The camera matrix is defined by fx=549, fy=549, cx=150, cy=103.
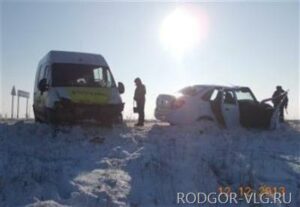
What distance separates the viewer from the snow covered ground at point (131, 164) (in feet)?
28.6

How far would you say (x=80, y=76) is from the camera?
53.1 ft

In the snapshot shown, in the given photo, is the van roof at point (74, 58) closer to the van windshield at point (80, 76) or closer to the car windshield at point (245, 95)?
the van windshield at point (80, 76)

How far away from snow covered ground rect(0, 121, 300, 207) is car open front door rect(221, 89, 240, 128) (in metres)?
1.46

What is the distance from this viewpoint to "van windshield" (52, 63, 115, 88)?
15.8 metres

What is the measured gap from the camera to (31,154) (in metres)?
11.1

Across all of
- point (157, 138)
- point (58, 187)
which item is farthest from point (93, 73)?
point (58, 187)

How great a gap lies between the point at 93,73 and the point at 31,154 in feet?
18.9

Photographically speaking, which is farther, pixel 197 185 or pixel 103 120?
pixel 103 120

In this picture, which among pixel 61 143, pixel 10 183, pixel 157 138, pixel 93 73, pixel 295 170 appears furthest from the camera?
pixel 93 73

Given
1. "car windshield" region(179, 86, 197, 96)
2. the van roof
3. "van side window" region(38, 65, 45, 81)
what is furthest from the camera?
"van side window" region(38, 65, 45, 81)

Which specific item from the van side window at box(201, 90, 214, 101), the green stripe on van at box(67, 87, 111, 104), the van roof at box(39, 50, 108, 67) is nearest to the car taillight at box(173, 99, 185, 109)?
the van side window at box(201, 90, 214, 101)

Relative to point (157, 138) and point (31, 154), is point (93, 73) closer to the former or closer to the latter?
point (157, 138)

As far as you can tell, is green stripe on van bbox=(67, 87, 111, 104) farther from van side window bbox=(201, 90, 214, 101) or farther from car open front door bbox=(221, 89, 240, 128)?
car open front door bbox=(221, 89, 240, 128)

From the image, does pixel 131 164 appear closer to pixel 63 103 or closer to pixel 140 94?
pixel 63 103
